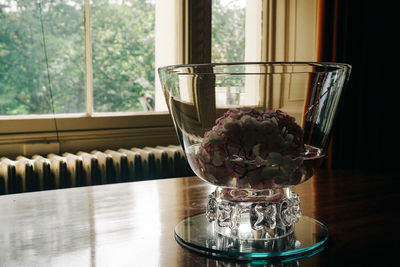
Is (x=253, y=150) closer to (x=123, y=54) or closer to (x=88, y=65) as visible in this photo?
(x=88, y=65)

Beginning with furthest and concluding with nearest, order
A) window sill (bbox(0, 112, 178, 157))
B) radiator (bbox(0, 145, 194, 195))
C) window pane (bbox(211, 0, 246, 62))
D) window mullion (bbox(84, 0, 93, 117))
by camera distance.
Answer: window pane (bbox(211, 0, 246, 62)), window mullion (bbox(84, 0, 93, 117)), window sill (bbox(0, 112, 178, 157)), radiator (bbox(0, 145, 194, 195))

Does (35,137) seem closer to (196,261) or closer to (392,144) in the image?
(196,261)

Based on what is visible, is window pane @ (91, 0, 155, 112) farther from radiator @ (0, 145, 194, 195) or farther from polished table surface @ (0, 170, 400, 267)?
polished table surface @ (0, 170, 400, 267)

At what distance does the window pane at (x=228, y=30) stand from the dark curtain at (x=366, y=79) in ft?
1.67

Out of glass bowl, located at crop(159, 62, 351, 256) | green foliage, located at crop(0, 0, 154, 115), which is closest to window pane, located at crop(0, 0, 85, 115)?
green foliage, located at crop(0, 0, 154, 115)

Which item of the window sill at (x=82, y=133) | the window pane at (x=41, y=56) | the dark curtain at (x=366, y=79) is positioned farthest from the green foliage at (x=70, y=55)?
the dark curtain at (x=366, y=79)

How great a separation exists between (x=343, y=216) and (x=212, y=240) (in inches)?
10.9

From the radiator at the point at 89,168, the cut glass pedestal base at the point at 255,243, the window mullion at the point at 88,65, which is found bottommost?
the radiator at the point at 89,168

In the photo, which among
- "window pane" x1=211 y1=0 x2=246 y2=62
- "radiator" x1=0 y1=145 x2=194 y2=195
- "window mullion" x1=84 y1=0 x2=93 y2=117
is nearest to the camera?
"radiator" x1=0 y1=145 x2=194 y2=195

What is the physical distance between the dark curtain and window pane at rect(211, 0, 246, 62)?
508 millimetres

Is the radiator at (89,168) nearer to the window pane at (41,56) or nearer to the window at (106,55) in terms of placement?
the window at (106,55)

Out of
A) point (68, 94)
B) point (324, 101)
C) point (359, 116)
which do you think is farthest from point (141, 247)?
point (359, 116)

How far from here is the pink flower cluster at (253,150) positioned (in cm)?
56

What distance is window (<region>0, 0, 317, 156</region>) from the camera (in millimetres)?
1937
